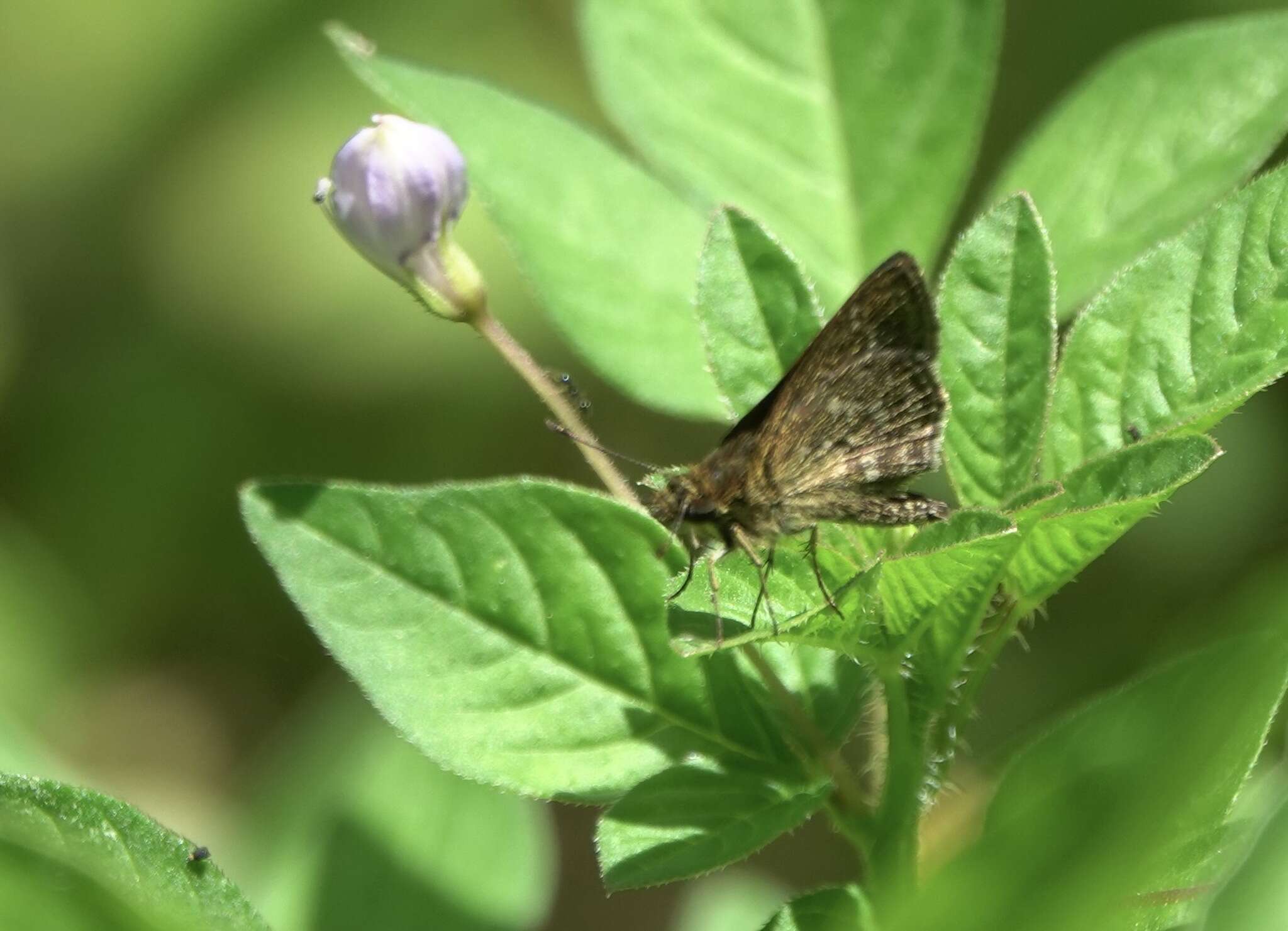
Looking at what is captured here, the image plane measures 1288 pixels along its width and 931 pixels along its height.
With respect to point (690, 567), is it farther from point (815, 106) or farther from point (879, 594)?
point (815, 106)

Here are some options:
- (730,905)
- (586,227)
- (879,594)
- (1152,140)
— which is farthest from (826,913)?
(1152,140)

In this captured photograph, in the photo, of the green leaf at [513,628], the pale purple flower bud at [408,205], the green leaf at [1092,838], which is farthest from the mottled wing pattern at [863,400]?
the green leaf at [1092,838]

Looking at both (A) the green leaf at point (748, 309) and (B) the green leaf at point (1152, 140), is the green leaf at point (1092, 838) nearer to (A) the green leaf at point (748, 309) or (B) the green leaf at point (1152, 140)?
(A) the green leaf at point (748, 309)

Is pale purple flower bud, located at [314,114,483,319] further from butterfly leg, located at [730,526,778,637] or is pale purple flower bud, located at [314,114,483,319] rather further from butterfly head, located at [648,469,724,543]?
butterfly leg, located at [730,526,778,637]

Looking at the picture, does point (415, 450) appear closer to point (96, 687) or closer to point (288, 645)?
point (288, 645)

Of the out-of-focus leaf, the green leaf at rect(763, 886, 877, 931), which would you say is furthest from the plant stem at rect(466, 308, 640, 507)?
the out-of-focus leaf

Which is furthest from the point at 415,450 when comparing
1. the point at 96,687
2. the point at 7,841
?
the point at 7,841
